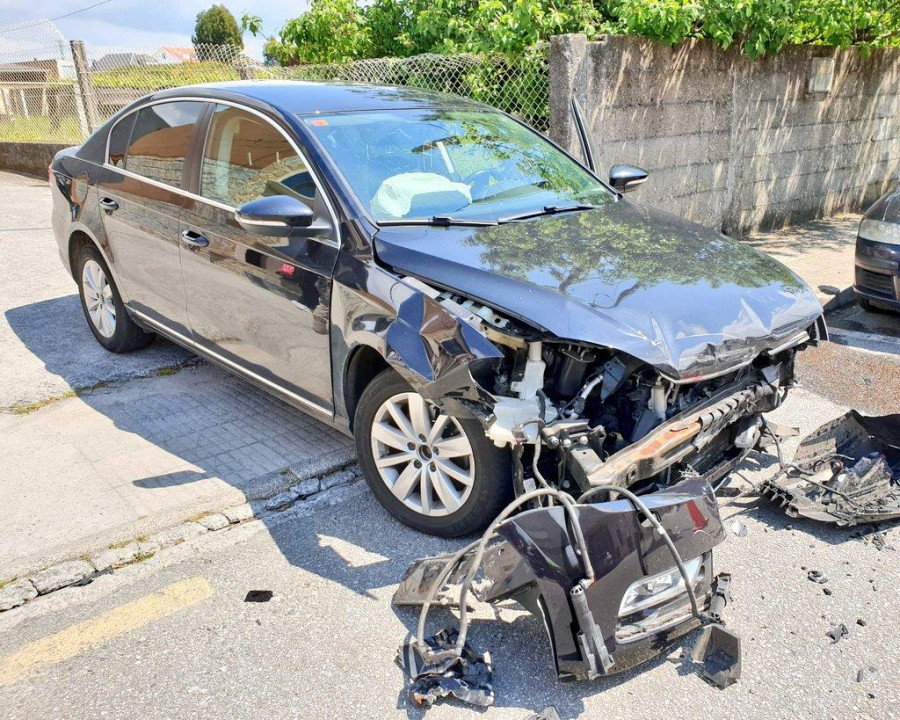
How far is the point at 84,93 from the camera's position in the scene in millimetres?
12711

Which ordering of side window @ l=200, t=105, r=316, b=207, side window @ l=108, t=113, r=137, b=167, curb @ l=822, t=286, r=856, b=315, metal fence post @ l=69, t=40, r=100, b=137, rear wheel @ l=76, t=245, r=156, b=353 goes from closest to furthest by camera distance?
1. side window @ l=200, t=105, r=316, b=207
2. side window @ l=108, t=113, r=137, b=167
3. rear wheel @ l=76, t=245, r=156, b=353
4. curb @ l=822, t=286, r=856, b=315
5. metal fence post @ l=69, t=40, r=100, b=137

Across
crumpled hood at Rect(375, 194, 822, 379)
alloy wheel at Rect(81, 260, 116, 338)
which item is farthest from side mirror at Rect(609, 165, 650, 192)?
alloy wheel at Rect(81, 260, 116, 338)

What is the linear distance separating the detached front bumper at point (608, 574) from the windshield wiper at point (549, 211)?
163 cm

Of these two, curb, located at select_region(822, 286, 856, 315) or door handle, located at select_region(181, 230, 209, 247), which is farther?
curb, located at select_region(822, 286, 856, 315)

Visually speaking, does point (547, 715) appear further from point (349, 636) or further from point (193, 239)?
point (193, 239)

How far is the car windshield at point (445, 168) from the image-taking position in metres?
3.89

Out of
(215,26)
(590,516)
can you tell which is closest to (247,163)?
(590,516)

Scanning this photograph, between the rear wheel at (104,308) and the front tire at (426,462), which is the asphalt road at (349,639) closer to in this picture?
the front tire at (426,462)

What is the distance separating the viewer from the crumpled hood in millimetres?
3068

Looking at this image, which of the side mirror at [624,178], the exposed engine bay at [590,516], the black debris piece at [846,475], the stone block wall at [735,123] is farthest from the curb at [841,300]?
the exposed engine bay at [590,516]

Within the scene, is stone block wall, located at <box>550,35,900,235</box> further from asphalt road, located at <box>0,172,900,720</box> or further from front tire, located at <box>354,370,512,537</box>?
asphalt road, located at <box>0,172,900,720</box>

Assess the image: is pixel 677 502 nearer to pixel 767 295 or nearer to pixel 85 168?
pixel 767 295

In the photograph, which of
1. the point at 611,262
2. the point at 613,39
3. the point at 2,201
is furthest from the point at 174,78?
the point at 611,262

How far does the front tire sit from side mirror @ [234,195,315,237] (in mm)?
796
